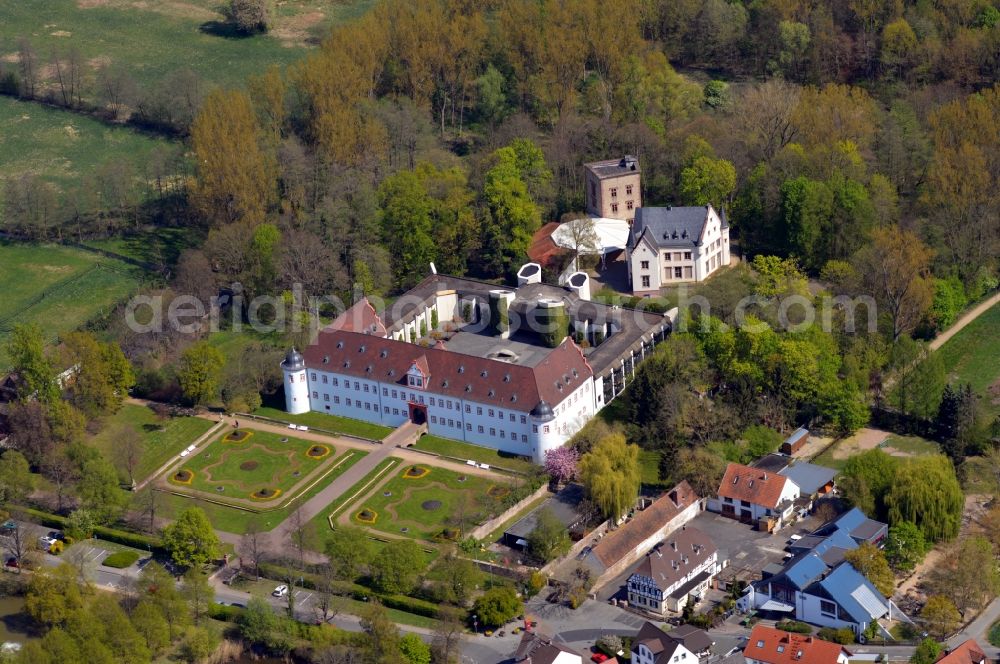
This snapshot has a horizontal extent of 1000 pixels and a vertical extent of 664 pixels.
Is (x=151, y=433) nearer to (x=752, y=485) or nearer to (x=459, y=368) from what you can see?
(x=459, y=368)

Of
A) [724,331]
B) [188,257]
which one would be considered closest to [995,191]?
[724,331]

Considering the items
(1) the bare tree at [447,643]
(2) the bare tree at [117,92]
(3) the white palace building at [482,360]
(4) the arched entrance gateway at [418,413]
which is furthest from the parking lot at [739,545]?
(2) the bare tree at [117,92]

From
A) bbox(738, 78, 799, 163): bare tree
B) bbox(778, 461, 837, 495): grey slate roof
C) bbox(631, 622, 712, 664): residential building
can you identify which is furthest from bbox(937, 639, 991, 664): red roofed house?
bbox(738, 78, 799, 163): bare tree

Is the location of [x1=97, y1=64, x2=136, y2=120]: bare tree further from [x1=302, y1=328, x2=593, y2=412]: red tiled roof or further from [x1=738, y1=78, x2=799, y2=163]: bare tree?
[x1=738, y1=78, x2=799, y2=163]: bare tree

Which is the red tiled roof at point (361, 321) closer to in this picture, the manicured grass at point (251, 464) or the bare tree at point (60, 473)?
the manicured grass at point (251, 464)

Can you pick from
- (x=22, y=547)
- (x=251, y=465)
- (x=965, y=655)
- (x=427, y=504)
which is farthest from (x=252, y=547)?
(x=965, y=655)

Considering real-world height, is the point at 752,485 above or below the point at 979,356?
below
